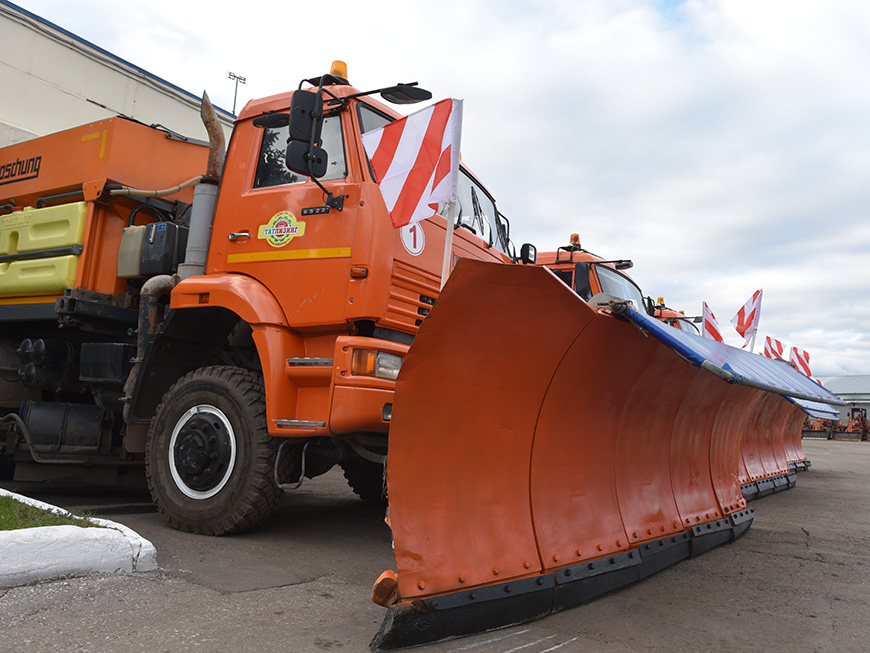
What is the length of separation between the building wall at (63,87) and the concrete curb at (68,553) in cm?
490

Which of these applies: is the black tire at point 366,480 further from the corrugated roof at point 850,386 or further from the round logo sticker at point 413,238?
the corrugated roof at point 850,386

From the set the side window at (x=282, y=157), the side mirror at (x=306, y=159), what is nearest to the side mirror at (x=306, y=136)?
the side mirror at (x=306, y=159)

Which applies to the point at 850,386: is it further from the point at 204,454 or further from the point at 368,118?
the point at 204,454

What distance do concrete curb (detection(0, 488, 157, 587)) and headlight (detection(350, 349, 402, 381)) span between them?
1.42 m

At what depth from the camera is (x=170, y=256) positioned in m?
4.93

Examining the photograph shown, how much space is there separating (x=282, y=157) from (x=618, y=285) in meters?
6.13

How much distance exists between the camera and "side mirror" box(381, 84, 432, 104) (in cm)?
389

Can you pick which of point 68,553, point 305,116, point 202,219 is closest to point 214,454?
point 68,553

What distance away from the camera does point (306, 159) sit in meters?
3.92

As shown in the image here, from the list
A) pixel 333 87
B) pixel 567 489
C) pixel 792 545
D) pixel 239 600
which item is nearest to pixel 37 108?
pixel 333 87

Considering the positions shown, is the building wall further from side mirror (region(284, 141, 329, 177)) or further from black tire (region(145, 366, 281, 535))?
black tire (region(145, 366, 281, 535))

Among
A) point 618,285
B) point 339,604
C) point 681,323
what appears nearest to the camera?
point 339,604

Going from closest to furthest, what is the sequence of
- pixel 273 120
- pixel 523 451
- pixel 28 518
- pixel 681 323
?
pixel 523 451 < pixel 28 518 < pixel 273 120 < pixel 681 323

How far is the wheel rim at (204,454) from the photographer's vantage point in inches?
165
